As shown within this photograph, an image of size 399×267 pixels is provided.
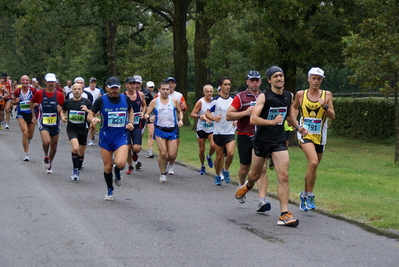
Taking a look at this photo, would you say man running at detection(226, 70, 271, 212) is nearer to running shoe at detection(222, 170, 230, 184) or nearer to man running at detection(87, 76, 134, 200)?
man running at detection(87, 76, 134, 200)

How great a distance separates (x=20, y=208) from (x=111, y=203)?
1.37m

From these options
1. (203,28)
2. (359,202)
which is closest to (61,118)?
(359,202)

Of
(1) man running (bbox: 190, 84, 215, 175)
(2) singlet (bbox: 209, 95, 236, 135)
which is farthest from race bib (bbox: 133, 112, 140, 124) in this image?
(2) singlet (bbox: 209, 95, 236, 135)

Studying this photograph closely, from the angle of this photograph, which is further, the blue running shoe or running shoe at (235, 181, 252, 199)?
the blue running shoe

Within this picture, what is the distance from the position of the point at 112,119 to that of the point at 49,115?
160 inches

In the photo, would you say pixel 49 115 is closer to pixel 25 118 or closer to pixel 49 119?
pixel 49 119

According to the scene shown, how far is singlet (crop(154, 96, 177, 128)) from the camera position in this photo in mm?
13680

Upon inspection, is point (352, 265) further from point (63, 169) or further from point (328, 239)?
point (63, 169)

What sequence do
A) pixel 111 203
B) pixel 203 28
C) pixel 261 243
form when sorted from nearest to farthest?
pixel 261 243, pixel 111 203, pixel 203 28

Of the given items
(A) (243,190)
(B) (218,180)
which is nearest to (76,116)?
(B) (218,180)

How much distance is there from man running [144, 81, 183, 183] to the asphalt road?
859 millimetres

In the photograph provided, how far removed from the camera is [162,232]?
833 cm

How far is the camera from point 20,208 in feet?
32.6

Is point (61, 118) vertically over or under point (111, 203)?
over
